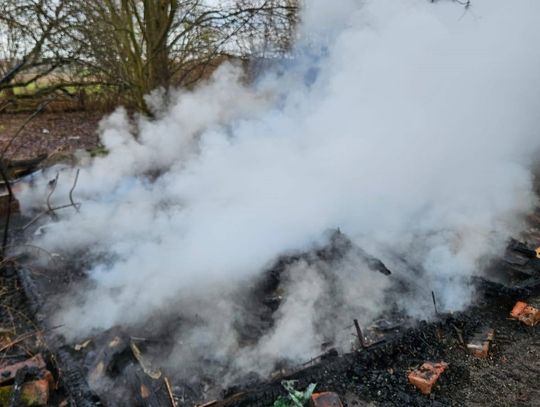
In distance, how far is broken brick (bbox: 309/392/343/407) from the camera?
116 inches

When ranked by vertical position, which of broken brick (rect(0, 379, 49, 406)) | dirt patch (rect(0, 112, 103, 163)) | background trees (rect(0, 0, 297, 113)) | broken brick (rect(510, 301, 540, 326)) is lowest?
broken brick (rect(0, 379, 49, 406))

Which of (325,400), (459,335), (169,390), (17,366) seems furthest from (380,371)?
(17,366)

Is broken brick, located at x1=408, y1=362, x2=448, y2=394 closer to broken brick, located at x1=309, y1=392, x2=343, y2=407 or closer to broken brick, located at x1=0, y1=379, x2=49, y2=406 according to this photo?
broken brick, located at x1=309, y1=392, x2=343, y2=407

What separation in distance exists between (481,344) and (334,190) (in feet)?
8.25

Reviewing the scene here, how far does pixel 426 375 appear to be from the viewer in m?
3.34

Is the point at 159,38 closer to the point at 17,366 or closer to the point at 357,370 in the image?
the point at 17,366

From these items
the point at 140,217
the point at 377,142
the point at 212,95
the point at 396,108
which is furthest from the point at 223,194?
the point at 212,95

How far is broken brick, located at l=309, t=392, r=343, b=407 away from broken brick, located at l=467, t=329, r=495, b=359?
1.51m

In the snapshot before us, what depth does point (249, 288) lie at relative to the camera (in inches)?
166

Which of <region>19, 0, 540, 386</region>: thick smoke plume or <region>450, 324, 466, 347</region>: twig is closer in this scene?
<region>450, 324, 466, 347</region>: twig

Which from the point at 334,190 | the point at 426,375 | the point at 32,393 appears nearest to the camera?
the point at 32,393

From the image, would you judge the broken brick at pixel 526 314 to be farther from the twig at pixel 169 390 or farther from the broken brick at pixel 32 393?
the broken brick at pixel 32 393

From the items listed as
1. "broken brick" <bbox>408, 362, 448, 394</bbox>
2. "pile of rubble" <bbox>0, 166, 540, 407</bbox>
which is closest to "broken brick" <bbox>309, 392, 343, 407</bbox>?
"pile of rubble" <bbox>0, 166, 540, 407</bbox>

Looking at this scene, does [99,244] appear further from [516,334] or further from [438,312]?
[516,334]
